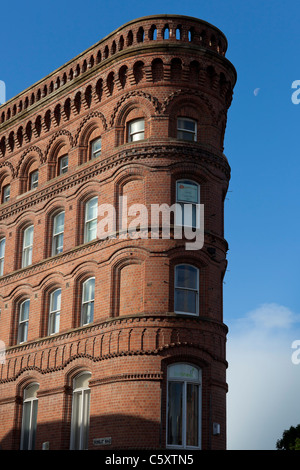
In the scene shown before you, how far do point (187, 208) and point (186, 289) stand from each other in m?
3.39

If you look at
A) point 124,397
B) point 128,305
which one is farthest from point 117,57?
point 124,397

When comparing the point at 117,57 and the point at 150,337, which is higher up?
the point at 117,57

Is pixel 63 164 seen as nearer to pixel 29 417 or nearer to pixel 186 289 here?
pixel 186 289

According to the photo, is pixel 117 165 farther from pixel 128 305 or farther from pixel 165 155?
pixel 128 305

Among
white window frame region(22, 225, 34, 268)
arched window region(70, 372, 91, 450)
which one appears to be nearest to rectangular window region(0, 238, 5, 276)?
white window frame region(22, 225, 34, 268)

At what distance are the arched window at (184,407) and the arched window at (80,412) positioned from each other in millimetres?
3733

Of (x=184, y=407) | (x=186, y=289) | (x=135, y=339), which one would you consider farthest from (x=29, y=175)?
(x=184, y=407)

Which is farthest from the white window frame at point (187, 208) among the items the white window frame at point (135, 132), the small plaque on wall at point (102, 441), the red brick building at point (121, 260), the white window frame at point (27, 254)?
the white window frame at point (27, 254)

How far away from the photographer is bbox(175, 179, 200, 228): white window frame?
101 feet

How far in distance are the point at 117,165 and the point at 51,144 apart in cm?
579

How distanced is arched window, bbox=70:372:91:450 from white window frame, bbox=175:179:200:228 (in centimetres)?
721

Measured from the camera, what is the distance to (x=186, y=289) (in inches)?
1179
